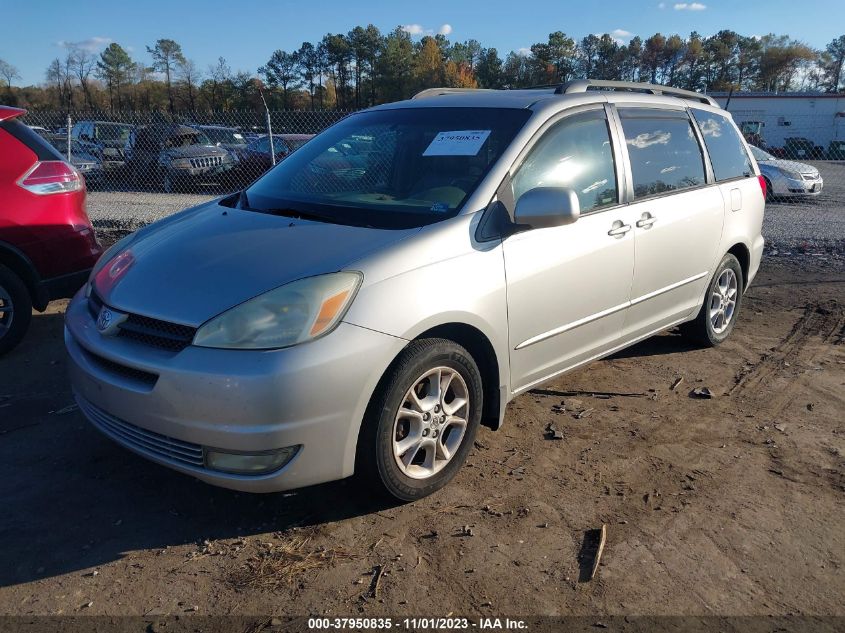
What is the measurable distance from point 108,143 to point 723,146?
16.0 metres

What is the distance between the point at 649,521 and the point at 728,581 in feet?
1.49

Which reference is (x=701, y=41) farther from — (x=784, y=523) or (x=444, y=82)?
(x=784, y=523)

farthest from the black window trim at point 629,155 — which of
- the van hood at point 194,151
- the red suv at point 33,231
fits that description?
Answer: the van hood at point 194,151

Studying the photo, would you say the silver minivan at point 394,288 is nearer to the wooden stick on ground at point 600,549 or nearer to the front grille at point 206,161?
the wooden stick on ground at point 600,549

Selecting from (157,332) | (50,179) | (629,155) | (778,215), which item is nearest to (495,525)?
(157,332)

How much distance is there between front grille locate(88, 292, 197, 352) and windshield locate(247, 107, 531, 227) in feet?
3.16

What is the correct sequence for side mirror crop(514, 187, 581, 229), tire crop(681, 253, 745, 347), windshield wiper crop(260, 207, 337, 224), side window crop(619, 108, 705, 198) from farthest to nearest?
1. tire crop(681, 253, 745, 347)
2. side window crop(619, 108, 705, 198)
3. windshield wiper crop(260, 207, 337, 224)
4. side mirror crop(514, 187, 581, 229)

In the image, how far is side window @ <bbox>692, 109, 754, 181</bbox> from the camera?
201 inches

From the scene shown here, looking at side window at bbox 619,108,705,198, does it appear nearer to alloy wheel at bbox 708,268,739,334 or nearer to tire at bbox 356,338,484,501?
alloy wheel at bbox 708,268,739,334

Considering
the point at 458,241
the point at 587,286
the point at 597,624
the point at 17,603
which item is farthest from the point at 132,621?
the point at 587,286

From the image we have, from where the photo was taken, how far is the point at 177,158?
15453 mm

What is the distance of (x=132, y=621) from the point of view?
2.44 m

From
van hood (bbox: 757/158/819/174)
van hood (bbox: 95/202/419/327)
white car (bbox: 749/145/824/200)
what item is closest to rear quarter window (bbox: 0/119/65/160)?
van hood (bbox: 95/202/419/327)

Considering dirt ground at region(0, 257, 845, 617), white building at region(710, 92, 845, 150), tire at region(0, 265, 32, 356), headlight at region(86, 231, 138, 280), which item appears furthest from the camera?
white building at region(710, 92, 845, 150)
